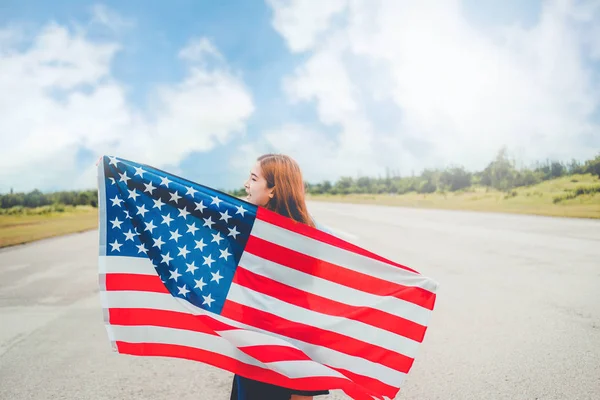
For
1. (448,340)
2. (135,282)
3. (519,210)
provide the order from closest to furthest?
1. (135,282)
2. (448,340)
3. (519,210)

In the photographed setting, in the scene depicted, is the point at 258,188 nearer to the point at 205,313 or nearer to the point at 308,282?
the point at 308,282

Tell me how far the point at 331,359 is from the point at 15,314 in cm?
545

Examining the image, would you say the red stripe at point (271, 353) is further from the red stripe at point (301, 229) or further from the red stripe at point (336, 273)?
the red stripe at point (301, 229)

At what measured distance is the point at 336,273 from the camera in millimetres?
2568

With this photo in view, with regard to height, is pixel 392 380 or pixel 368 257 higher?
pixel 368 257

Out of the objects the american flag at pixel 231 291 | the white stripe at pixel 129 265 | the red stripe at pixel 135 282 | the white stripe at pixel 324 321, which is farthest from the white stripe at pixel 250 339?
the white stripe at pixel 129 265

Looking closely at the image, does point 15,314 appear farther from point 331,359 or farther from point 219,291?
point 331,359

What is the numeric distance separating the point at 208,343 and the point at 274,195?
0.88 metres

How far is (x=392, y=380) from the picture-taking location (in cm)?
247

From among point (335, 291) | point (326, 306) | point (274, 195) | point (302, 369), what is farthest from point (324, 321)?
point (274, 195)

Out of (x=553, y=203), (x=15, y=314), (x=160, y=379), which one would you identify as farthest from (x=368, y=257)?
(x=553, y=203)

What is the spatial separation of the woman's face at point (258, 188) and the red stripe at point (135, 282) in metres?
0.72

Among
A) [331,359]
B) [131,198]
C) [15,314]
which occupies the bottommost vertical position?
[15,314]

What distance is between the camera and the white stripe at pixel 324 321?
7.64 feet
